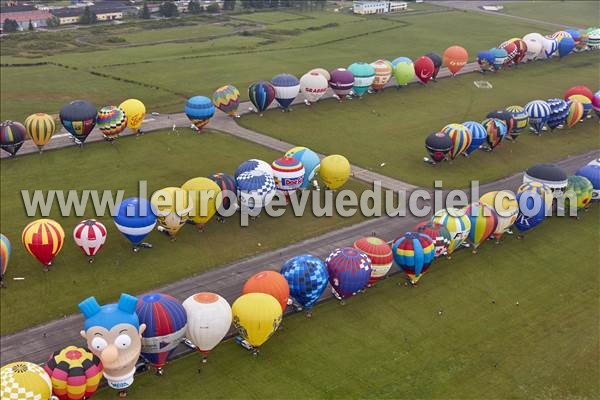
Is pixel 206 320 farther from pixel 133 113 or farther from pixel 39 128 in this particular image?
pixel 133 113

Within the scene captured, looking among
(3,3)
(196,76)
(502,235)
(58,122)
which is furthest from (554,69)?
(3,3)

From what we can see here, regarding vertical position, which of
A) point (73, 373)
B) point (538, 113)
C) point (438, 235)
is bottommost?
point (73, 373)

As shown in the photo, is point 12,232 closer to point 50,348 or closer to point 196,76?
point 50,348

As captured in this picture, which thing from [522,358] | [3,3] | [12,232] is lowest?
[522,358]

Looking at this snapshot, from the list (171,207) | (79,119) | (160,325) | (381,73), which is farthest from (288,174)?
(381,73)

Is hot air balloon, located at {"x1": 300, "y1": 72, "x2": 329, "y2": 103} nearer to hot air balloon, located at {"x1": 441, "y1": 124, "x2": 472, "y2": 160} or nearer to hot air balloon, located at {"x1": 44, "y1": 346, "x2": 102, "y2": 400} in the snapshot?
hot air balloon, located at {"x1": 441, "y1": 124, "x2": 472, "y2": 160}

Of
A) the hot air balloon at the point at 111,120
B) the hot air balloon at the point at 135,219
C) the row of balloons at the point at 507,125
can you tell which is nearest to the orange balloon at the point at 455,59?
the row of balloons at the point at 507,125

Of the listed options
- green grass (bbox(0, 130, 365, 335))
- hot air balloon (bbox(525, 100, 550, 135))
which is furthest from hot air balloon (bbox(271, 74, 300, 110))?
hot air balloon (bbox(525, 100, 550, 135))
